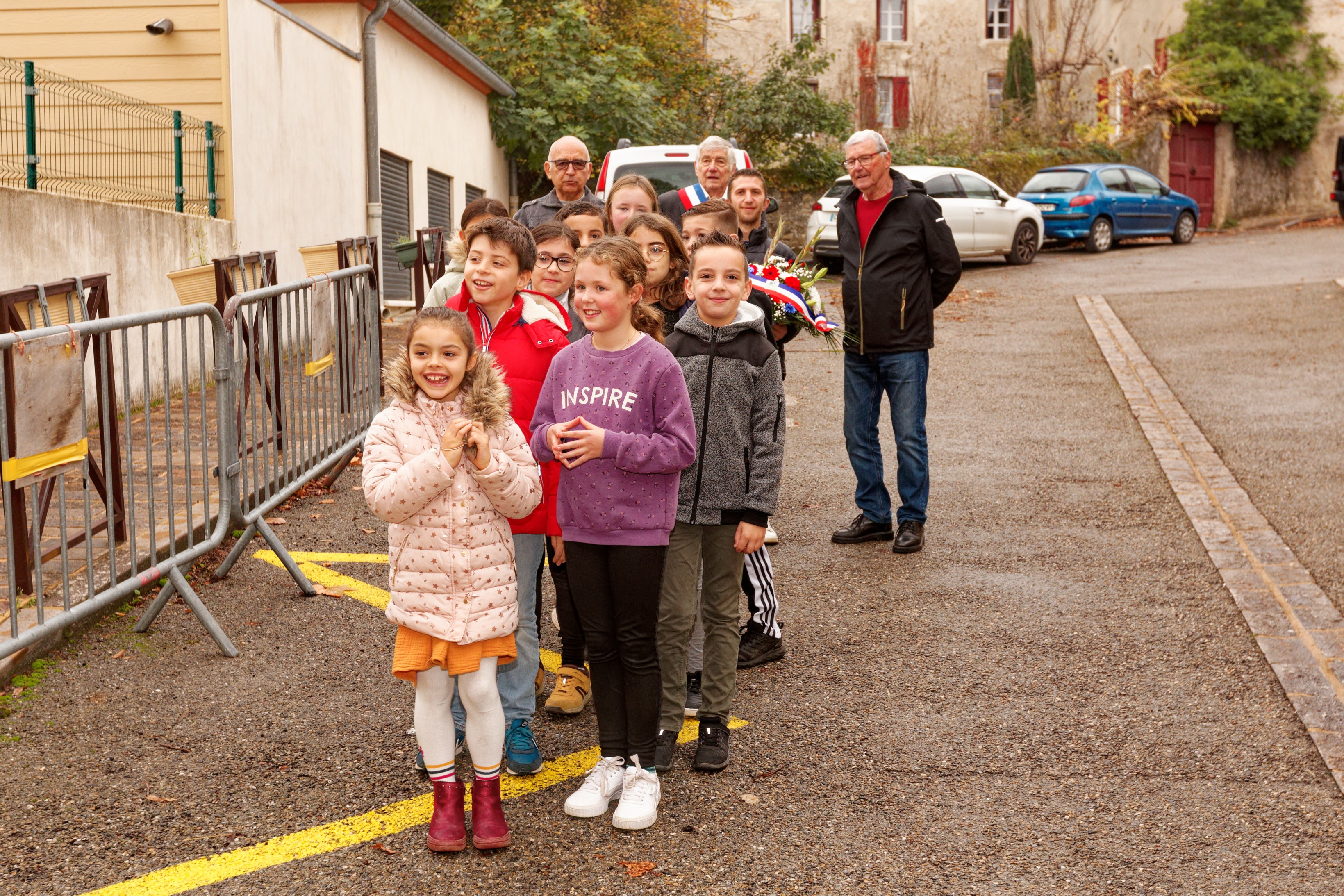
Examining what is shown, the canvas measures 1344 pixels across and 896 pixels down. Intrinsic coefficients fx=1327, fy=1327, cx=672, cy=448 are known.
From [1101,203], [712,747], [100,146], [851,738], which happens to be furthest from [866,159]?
[1101,203]

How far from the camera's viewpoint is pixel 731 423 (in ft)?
14.1

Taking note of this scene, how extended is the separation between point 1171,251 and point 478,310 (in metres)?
23.5

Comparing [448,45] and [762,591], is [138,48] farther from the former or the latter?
[762,591]

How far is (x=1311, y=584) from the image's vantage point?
20.4ft

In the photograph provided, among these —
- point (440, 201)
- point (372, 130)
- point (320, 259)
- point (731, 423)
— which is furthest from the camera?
point (440, 201)

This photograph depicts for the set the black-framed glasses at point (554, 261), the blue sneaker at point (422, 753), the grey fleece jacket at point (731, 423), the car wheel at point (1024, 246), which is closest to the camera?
the blue sneaker at point (422, 753)

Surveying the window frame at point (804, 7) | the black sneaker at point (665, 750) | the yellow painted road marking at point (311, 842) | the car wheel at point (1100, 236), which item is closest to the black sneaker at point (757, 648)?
the black sneaker at point (665, 750)

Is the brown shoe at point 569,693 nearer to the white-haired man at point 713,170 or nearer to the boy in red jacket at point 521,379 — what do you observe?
the boy in red jacket at point 521,379

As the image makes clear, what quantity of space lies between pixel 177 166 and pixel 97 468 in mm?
7092

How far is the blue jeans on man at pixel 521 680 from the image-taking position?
4.21 meters

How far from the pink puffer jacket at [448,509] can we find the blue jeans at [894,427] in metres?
3.62

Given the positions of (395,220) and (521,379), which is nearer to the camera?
(521,379)

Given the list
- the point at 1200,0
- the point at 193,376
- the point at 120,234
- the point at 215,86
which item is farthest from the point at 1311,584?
the point at 1200,0

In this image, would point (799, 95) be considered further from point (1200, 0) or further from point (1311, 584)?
point (1311, 584)
